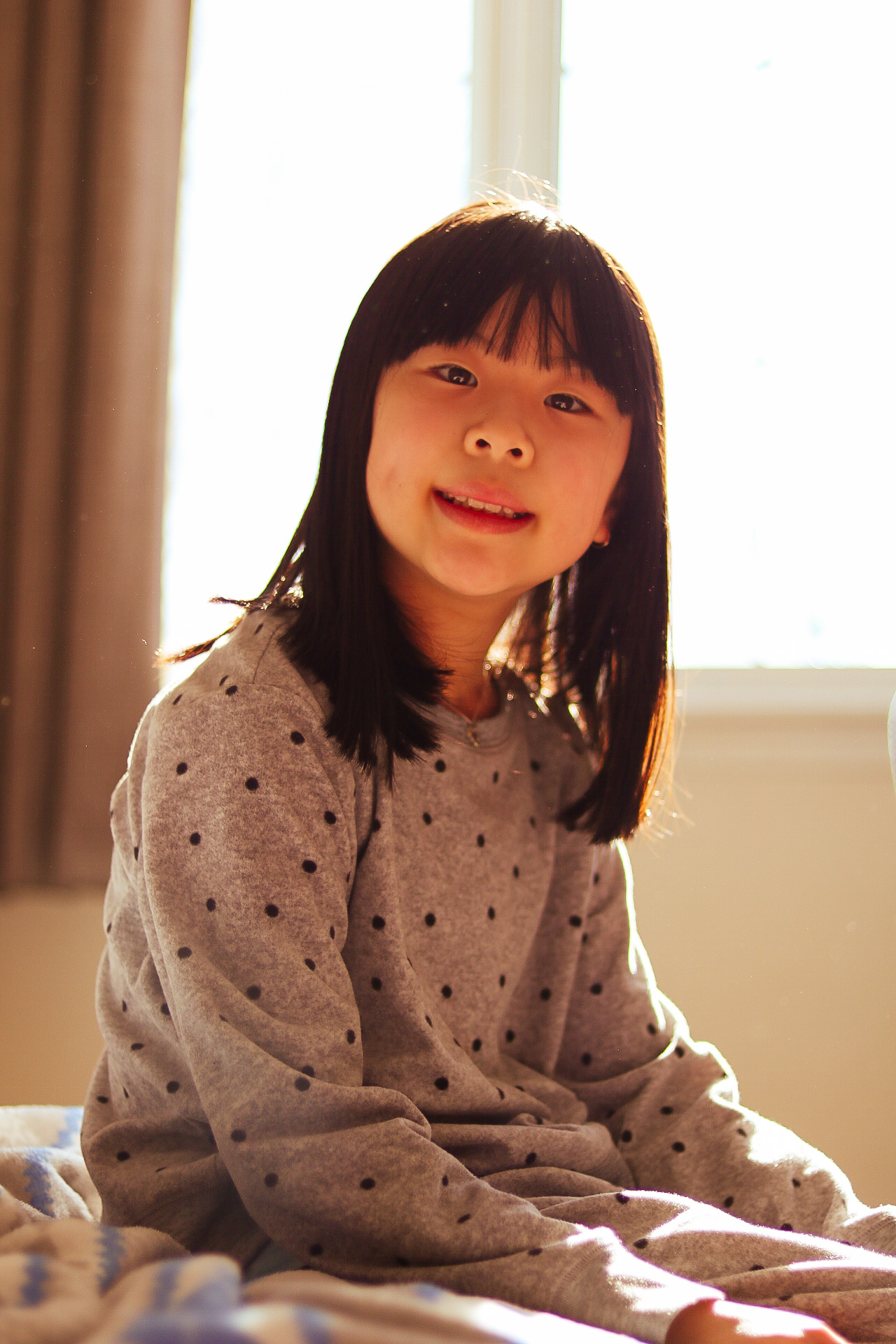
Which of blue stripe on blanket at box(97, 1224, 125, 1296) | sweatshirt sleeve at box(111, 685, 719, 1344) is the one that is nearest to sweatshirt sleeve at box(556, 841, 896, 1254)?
sweatshirt sleeve at box(111, 685, 719, 1344)

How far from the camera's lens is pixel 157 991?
727mm

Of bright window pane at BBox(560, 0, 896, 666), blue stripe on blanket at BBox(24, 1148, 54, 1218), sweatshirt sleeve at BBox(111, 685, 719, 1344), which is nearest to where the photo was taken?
sweatshirt sleeve at BBox(111, 685, 719, 1344)

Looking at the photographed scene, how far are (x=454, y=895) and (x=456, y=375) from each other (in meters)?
0.41

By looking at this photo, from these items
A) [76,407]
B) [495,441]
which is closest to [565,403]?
[495,441]

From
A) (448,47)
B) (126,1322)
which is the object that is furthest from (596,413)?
(448,47)

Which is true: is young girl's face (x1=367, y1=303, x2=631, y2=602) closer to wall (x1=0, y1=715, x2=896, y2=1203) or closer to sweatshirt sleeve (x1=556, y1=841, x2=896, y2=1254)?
sweatshirt sleeve (x1=556, y1=841, x2=896, y2=1254)

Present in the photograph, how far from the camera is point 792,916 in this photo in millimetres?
1581

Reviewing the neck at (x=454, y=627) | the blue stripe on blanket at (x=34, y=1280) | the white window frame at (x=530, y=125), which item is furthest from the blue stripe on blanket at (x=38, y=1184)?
the white window frame at (x=530, y=125)

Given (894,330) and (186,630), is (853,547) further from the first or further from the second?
(186,630)

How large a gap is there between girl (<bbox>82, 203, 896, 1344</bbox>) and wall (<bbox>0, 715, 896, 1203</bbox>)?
590 millimetres

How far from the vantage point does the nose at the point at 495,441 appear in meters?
0.82

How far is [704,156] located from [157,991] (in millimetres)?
1589

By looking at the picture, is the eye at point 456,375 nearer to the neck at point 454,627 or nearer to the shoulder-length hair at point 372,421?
the shoulder-length hair at point 372,421

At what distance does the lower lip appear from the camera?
0.85 meters
